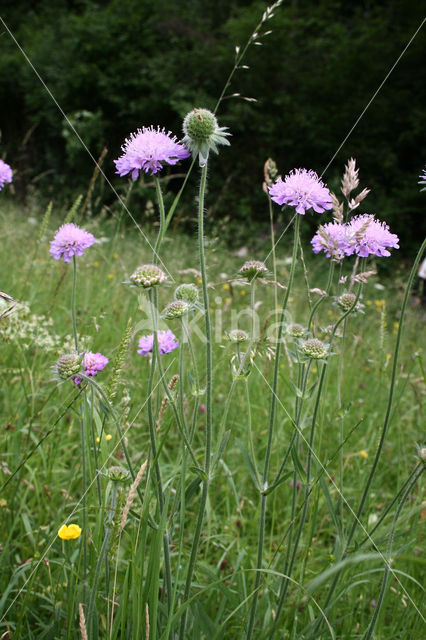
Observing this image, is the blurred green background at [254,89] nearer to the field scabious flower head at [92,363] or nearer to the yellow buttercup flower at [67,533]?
the field scabious flower head at [92,363]

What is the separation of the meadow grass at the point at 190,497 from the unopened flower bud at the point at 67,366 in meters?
0.06

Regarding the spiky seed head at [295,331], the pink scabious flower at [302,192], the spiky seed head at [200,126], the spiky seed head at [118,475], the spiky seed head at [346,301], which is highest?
the spiky seed head at [200,126]

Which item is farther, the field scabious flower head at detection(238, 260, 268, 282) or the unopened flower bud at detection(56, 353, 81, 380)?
the field scabious flower head at detection(238, 260, 268, 282)

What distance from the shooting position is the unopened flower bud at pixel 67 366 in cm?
104

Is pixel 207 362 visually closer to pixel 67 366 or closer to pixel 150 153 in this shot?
pixel 67 366

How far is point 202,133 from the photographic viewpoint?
1.01 meters

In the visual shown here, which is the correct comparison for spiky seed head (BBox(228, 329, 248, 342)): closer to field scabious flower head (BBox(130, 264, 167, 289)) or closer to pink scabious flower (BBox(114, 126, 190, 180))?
field scabious flower head (BBox(130, 264, 167, 289))

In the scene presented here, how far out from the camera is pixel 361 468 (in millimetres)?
2113

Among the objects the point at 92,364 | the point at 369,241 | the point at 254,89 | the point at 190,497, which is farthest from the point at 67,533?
the point at 254,89

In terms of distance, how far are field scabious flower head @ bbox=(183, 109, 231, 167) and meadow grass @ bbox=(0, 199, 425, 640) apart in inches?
12.3

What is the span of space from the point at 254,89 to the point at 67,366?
879cm

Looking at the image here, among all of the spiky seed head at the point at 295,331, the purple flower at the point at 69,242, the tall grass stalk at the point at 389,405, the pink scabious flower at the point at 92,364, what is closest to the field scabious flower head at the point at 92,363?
the pink scabious flower at the point at 92,364

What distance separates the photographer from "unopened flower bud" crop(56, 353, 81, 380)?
1042 mm

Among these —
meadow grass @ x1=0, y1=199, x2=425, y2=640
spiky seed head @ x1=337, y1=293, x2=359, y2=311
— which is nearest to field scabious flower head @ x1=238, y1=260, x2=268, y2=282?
meadow grass @ x1=0, y1=199, x2=425, y2=640
